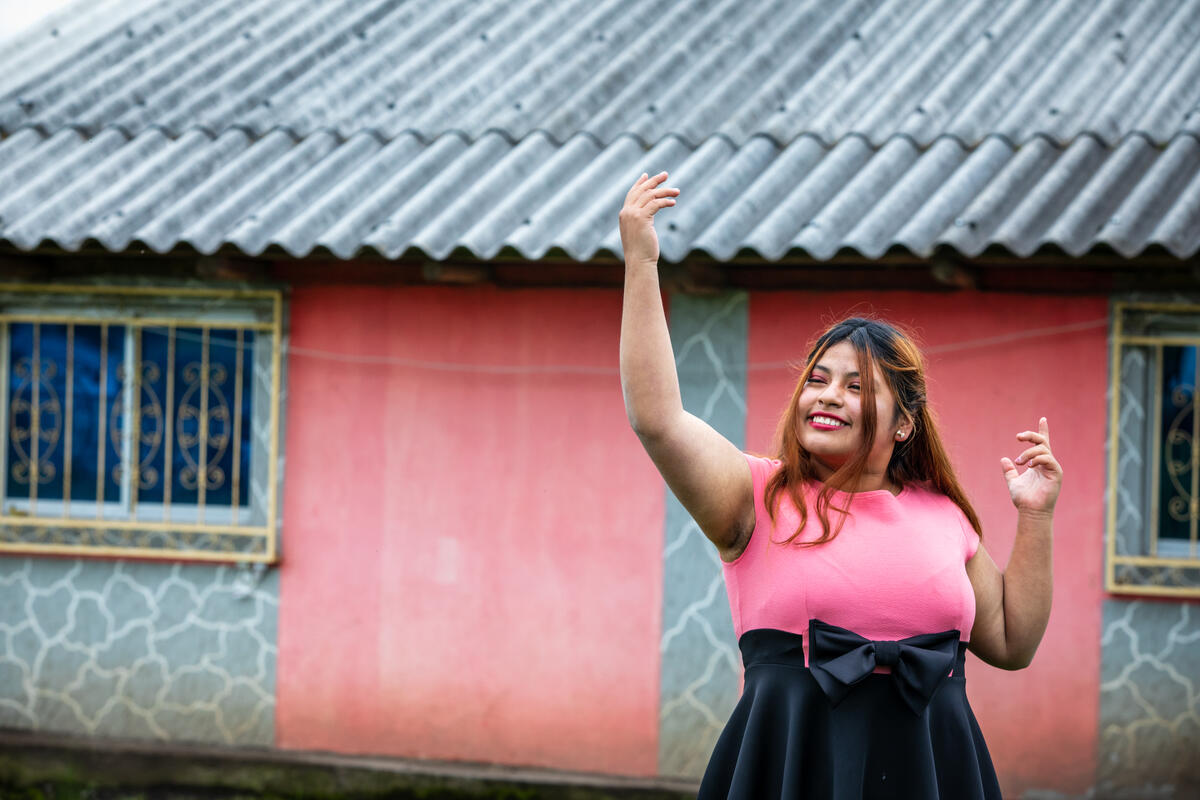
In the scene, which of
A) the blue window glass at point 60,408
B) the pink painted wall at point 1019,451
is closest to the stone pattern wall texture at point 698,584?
the pink painted wall at point 1019,451

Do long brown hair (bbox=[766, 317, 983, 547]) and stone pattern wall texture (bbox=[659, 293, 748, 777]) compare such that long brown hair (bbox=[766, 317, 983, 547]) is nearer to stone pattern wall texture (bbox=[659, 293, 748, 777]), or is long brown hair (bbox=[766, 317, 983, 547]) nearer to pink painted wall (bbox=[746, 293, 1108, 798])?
pink painted wall (bbox=[746, 293, 1108, 798])

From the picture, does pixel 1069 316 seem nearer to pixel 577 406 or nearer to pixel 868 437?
pixel 577 406

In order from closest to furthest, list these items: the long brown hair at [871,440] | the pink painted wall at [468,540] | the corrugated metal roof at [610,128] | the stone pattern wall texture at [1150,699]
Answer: the long brown hair at [871,440]
the corrugated metal roof at [610,128]
the stone pattern wall texture at [1150,699]
the pink painted wall at [468,540]

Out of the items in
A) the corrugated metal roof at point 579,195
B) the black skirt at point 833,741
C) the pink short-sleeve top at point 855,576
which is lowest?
the black skirt at point 833,741

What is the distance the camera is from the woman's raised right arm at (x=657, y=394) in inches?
81.0

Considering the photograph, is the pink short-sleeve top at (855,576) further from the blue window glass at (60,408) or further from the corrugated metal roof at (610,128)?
the blue window glass at (60,408)

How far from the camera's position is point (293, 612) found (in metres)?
5.75

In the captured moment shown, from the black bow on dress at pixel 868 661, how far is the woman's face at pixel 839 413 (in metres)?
0.33

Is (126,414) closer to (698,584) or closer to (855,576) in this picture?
(698,584)

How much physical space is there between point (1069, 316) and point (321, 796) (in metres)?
4.02

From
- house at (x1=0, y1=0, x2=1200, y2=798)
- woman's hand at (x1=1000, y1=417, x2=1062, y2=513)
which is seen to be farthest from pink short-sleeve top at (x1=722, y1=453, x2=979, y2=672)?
house at (x1=0, y1=0, x2=1200, y2=798)

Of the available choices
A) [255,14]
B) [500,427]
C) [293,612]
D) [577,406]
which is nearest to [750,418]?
[577,406]

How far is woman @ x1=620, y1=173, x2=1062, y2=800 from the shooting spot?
2195 millimetres

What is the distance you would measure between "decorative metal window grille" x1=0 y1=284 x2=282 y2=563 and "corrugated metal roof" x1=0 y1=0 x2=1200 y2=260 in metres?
0.64
